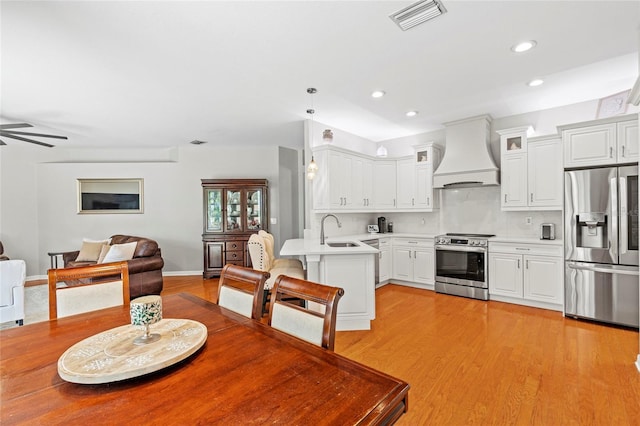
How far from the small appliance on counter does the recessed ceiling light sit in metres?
2.48

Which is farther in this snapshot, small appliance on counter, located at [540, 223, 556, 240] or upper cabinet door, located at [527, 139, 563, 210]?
small appliance on counter, located at [540, 223, 556, 240]

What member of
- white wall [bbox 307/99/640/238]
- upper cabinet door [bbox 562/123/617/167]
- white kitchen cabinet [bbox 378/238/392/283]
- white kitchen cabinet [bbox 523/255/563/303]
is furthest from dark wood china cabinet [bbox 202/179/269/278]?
upper cabinet door [bbox 562/123/617/167]

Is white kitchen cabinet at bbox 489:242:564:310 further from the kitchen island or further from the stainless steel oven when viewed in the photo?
the kitchen island

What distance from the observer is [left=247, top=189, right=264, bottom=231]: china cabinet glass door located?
5.84 metres

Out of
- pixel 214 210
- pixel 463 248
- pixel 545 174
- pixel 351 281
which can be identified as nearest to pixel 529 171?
pixel 545 174

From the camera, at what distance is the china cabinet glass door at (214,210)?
5.77 metres

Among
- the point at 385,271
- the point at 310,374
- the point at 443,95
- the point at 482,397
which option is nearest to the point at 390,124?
the point at 443,95

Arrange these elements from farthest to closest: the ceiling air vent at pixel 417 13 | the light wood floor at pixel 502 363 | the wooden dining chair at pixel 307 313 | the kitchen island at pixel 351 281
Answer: the kitchen island at pixel 351 281 < the ceiling air vent at pixel 417 13 < the light wood floor at pixel 502 363 < the wooden dining chair at pixel 307 313

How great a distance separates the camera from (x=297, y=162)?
6.55 meters

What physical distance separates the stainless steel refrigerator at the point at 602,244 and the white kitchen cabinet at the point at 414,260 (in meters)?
1.66

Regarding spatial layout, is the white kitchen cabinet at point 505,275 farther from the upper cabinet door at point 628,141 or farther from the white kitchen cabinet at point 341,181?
the white kitchen cabinet at point 341,181

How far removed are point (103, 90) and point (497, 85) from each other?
4499 millimetres

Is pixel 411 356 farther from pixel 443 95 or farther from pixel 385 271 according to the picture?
pixel 443 95

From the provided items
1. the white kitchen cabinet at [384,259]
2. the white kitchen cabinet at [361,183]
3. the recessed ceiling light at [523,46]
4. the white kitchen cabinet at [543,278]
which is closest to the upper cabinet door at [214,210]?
the white kitchen cabinet at [361,183]
